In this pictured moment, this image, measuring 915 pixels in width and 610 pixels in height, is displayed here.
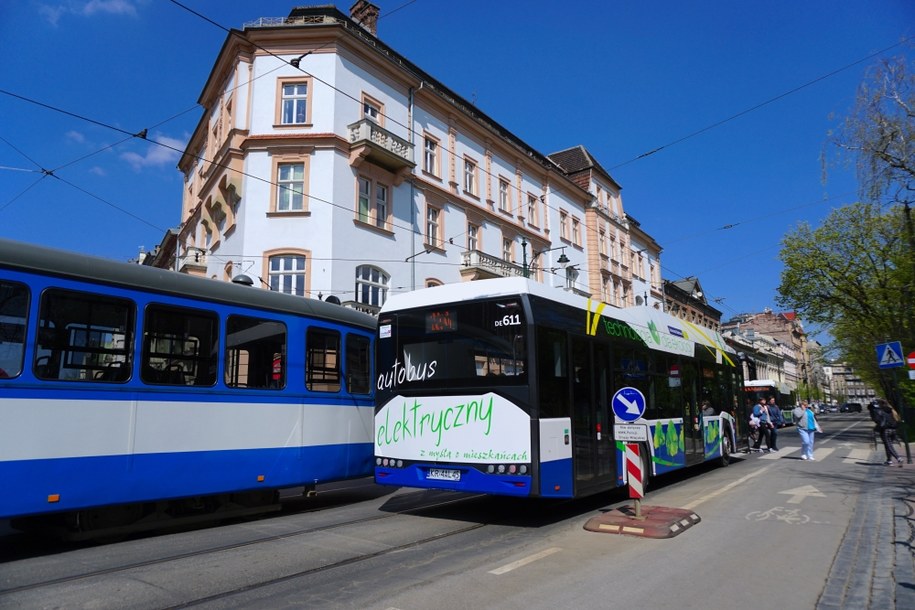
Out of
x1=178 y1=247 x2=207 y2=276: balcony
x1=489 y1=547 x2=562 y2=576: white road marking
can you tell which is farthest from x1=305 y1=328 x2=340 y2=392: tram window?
x1=178 y1=247 x2=207 y2=276: balcony

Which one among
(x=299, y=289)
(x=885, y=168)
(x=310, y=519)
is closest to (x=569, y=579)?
(x=310, y=519)

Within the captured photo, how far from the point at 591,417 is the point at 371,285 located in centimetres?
1568

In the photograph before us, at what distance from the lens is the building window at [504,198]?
107 feet

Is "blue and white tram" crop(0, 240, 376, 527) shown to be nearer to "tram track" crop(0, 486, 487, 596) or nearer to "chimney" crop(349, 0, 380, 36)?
"tram track" crop(0, 486, 487, 596)

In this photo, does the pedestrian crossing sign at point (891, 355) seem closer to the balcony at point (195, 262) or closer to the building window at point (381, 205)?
the building window at point (381, 205)

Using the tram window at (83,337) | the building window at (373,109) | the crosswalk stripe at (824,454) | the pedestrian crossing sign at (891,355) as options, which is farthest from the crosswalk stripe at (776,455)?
the building window at (373,109)

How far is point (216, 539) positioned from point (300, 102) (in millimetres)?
19098

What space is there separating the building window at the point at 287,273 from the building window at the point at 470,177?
10913 mm

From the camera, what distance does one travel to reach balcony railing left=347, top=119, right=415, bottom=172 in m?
22.8

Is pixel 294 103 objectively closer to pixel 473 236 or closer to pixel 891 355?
pixel 473 236

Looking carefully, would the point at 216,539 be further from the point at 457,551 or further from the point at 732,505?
the point at 732,505

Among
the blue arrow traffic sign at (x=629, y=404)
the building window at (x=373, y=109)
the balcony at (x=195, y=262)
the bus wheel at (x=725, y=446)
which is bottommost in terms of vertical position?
the bus wheel at (x=725, y=446)

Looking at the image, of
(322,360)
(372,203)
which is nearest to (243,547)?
(322,360)

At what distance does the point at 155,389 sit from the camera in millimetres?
7402
